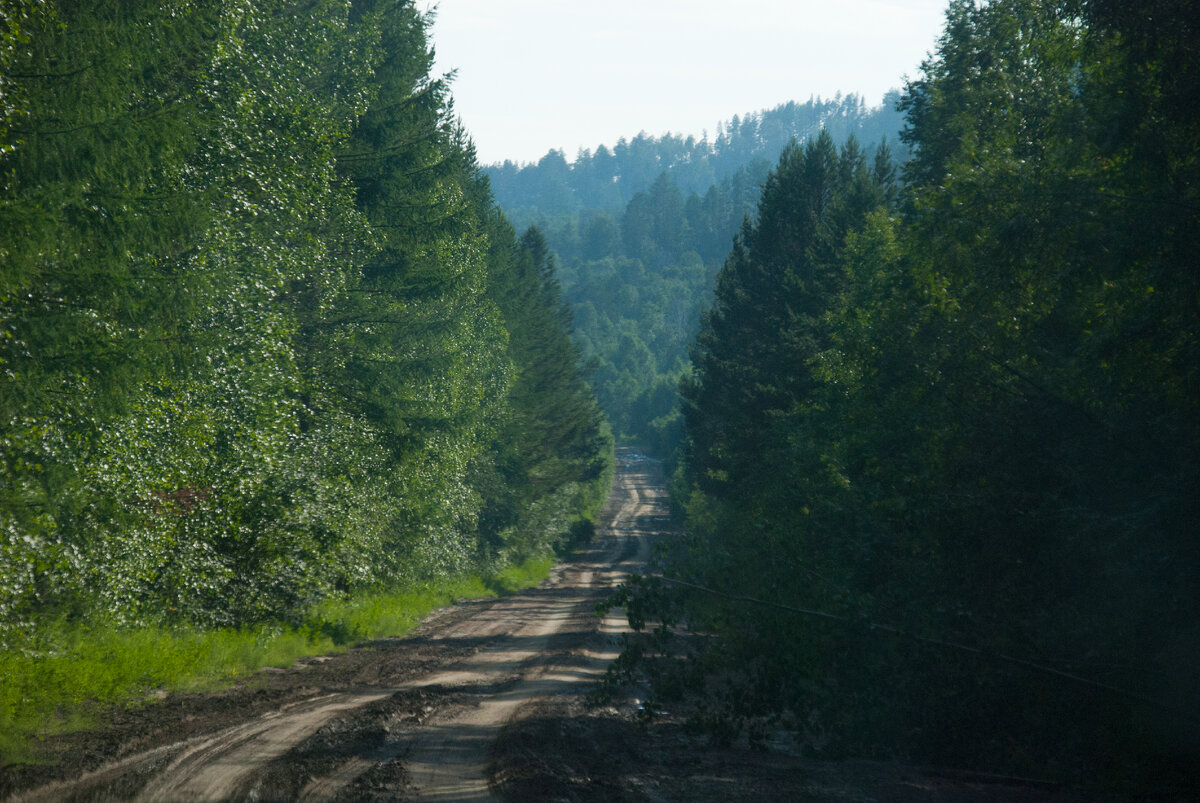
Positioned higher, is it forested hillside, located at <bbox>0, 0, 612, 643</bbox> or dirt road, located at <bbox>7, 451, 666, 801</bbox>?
forested hillside, located at <bbox>0, 0, 612, 643</bbox>

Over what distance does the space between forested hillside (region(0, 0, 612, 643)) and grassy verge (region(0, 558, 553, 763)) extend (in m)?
0.44

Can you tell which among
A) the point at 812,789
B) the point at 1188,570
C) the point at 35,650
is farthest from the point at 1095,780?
the point at 35,650

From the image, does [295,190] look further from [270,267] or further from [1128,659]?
[1128,659]

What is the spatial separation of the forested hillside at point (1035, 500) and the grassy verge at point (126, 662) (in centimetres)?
706

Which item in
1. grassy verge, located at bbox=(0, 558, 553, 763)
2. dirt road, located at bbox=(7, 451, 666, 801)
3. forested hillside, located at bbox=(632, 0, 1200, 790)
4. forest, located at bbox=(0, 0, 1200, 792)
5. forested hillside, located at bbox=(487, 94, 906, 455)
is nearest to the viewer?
dirt road, located at bbox=(7, 451, 666, 801)

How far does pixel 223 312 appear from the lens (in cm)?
1534

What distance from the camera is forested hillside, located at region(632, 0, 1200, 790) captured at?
8930mm

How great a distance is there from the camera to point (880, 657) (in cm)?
1126

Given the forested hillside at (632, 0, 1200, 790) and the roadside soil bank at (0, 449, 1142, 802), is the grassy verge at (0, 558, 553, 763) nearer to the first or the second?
the roadside soil bank at (0, 449, 1142, 802)

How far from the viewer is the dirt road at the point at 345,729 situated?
7602 mm

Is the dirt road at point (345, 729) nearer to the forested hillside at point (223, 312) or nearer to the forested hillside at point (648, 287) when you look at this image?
the forested hillside at point (223, 312)

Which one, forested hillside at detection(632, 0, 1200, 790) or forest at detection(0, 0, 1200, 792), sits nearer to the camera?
forested hillside at detection(632, 0, 1200, 790)

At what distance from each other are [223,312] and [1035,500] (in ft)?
44.6

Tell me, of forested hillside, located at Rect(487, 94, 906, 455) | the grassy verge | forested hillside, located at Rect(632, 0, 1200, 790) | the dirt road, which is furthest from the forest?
forested hillside, located at Rect(487, 94, 906, 455)
